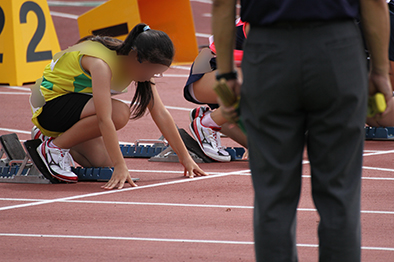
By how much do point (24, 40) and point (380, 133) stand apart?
556 centimetres

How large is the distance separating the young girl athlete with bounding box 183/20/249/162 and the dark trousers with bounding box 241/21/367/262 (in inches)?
120

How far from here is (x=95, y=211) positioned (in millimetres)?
3738

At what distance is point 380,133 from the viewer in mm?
5789

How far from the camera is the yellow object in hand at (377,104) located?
78.2 inches

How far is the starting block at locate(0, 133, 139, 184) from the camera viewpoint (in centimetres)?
442

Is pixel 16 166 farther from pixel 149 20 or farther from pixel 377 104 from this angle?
pixel 149 20

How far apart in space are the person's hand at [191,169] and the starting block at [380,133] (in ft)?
6.62

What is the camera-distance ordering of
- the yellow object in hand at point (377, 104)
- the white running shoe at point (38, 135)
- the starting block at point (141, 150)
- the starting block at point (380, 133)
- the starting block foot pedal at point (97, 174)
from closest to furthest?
the yellow object in hand at point (377, 104)
the starting block foot pedal at point (97, 174)
the white running shoe at point (38, 135)
the starting block at point (141, 150)
the starting block at point (380, 133)

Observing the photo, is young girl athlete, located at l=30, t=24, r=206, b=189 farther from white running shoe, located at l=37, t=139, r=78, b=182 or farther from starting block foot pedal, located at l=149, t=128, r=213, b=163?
starting block foot pedal, located at l=149, t=128, r=213, b=163

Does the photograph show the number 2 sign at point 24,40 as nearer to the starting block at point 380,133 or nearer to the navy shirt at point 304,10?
the starting block at point 380,133

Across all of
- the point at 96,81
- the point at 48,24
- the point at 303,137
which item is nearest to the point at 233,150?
the point at 96,81

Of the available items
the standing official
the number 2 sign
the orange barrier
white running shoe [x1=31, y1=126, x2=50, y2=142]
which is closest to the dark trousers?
the standing official

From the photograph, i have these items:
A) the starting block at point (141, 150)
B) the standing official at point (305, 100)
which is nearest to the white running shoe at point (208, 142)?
the starting block at point (141, 150)

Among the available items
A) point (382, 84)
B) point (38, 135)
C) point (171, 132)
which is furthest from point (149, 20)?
point (382, 84)
